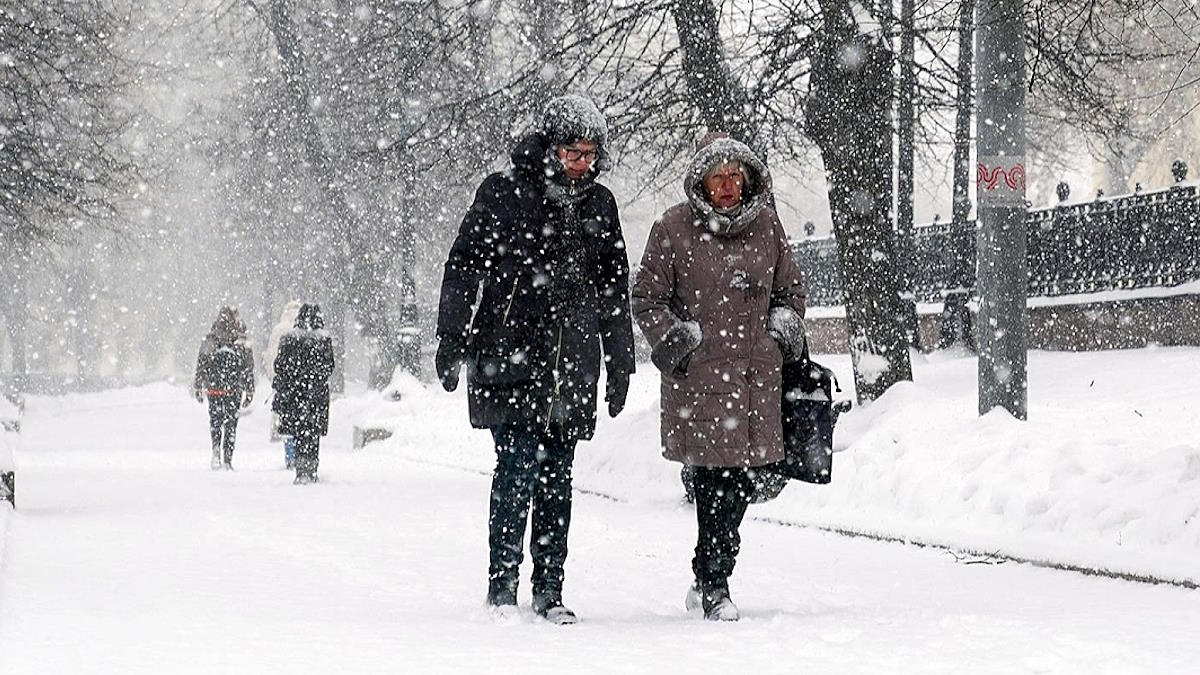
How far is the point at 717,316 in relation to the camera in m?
6.21

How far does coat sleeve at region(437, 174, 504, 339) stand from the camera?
614 cm

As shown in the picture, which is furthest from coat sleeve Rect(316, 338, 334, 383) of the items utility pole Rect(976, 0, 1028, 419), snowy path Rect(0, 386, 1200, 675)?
utility pole Rect(976, 0, 1028, 419)

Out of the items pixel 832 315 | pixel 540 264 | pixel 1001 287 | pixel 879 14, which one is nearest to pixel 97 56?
pixel 832 315

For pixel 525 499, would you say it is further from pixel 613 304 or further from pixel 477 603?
pixel 613 304

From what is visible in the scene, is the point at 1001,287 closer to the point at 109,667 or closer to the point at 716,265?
the point at 716,265

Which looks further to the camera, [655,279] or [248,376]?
[248,376]

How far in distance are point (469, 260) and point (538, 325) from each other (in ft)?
1.24

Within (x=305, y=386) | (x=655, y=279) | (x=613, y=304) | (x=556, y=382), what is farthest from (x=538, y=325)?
(x=305, y=386)

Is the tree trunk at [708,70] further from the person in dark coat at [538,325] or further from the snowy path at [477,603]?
the person in dark coat at [538,325]

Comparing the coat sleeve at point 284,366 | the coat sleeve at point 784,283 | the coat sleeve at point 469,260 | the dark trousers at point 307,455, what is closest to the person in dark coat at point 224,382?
the coat sleeve at point 284,366

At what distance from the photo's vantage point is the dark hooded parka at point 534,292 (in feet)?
20.4

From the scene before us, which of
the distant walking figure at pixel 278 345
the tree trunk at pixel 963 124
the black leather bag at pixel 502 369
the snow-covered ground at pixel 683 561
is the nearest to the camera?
the snow-covered ground at pixel 683 561

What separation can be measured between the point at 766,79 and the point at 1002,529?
222 inches

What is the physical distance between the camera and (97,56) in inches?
827
